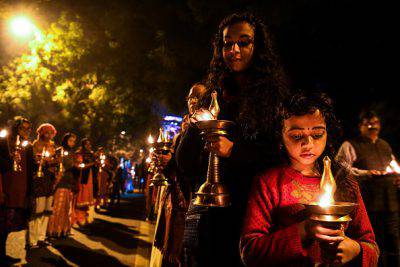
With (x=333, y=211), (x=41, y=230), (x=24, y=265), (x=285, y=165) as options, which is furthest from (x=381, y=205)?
(x=41, y=230)

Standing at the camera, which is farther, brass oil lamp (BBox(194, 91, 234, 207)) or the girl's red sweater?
brass oil lamp (BBox(194, 91, 234, 207))

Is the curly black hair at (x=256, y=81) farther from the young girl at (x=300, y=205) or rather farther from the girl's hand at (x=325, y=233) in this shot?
the girl's hand at (x=325, y=233)

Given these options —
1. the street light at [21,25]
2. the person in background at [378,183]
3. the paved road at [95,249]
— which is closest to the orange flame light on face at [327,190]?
the person in background at [378,183]

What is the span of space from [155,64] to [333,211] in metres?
13.0

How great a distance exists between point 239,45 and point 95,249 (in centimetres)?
702

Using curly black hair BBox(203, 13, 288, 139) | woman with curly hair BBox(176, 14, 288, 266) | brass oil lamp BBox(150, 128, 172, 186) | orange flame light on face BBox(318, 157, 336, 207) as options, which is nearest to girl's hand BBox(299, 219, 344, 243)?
orange flame light on face BBox(318, 157, 336, 207)

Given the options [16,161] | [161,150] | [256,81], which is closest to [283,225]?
[256,81]

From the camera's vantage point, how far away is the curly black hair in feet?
7.46

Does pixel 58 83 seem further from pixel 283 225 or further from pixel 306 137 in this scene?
pixel 283 225

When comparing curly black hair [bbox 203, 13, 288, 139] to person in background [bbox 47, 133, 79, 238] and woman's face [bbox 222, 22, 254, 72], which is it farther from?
person in background [bbox 47, 133, 79, 238]

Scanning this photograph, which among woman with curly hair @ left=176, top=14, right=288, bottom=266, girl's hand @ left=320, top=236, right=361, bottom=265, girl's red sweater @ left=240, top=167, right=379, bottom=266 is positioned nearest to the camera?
girl's hand @ left=320, top=236, right=361, bottom=265

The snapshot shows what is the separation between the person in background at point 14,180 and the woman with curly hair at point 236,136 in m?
4.64

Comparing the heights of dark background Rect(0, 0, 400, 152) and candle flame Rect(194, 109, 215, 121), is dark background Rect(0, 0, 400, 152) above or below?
above

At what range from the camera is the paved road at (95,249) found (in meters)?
6.81
